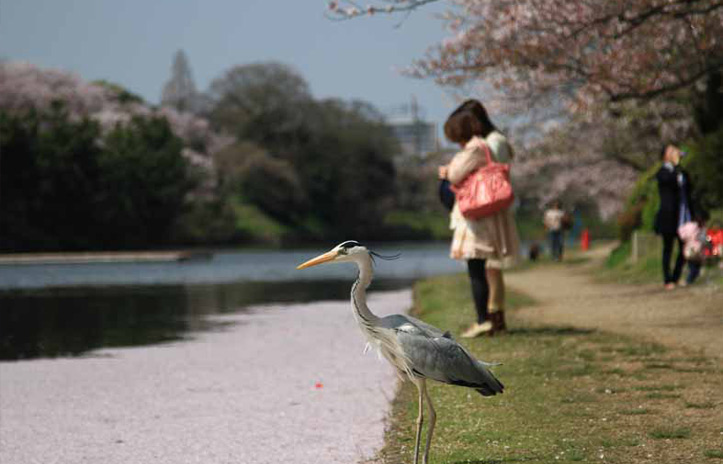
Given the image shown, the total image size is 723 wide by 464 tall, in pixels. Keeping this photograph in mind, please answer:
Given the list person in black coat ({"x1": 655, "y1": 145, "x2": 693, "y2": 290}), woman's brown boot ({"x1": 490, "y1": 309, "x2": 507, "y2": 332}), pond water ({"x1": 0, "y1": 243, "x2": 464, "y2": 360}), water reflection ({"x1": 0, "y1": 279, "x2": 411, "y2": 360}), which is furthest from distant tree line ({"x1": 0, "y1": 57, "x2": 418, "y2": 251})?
woman's brown boot ({"x1": 490, "y1": 309, "x2": 507, "y2": 332})

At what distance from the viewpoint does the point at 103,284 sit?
98.1 ft

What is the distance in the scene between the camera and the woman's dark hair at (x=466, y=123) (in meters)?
11.1

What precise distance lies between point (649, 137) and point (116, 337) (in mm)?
20428

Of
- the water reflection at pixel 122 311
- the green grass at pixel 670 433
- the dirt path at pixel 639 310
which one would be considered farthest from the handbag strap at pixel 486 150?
the water reflection at pixel 122 311

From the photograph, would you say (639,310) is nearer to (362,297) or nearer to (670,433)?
(670,433)

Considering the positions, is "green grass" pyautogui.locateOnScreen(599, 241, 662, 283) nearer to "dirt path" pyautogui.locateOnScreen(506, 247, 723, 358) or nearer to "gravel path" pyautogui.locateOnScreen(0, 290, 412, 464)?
"dirt path" pyautogui.locateOnScreen(506, 247, 723, 358)

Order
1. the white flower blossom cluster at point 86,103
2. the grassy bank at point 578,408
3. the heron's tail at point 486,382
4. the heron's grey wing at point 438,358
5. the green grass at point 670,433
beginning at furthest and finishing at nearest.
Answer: the white flower blossom cluster at point 86,103 < the green grass at point 670,433 < the grassy bank at point 578,408 < the heron's tail at point 486,382 < the heron's grey wing at point 438,358

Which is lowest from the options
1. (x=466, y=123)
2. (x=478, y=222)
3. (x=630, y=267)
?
(x=630, y=267)

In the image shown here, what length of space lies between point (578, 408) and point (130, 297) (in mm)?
17932

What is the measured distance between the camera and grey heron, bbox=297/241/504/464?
587 centimetres

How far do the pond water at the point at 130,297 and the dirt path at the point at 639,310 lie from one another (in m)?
5.38

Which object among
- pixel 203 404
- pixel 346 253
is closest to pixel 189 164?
pixel 203 404

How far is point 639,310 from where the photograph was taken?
14914 millimetres

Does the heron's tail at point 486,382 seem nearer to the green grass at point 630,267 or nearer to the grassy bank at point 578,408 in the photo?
the grassy bank at point 578,408
